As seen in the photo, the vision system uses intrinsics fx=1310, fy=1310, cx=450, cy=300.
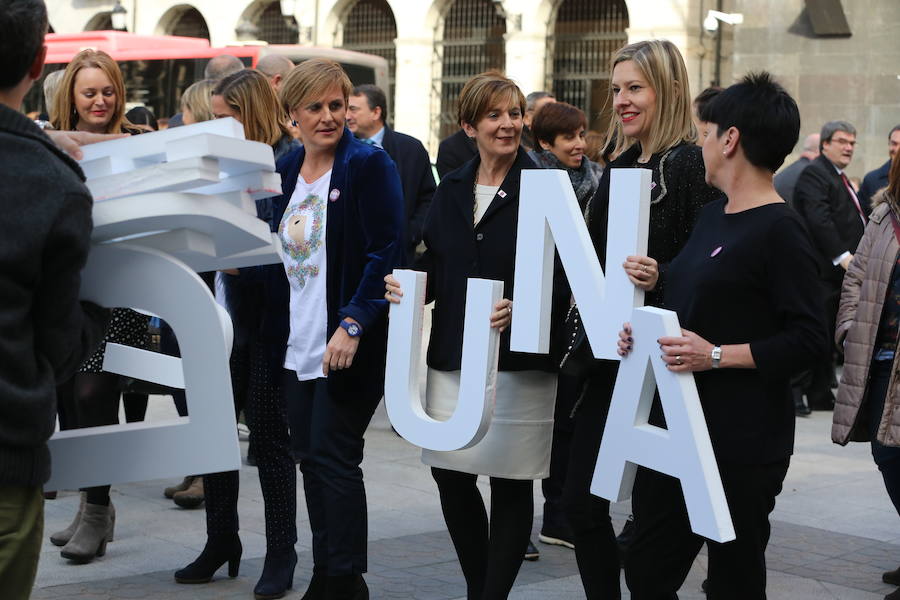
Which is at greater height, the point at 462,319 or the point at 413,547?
the point at 462,319

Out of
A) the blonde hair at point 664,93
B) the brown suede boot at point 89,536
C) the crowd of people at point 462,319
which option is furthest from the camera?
the brown suede boot at point 89,536

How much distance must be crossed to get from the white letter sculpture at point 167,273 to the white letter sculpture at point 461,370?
4.51ft

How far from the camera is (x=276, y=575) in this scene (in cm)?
505

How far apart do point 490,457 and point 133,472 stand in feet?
6.02

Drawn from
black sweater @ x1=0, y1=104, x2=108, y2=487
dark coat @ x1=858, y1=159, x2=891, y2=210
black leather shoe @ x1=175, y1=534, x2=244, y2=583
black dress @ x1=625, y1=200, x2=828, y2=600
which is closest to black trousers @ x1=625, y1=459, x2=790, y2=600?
black dress @ x1=625, y1=200, x2=828, y2=600

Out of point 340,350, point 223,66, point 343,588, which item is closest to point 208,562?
point 343,588

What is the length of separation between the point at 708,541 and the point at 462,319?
1335 millimetres

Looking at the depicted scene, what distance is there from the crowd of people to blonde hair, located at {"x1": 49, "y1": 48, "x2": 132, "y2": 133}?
0.01m

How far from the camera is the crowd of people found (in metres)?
2.49

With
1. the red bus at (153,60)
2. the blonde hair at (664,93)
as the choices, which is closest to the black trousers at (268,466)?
the blonde hair at (664,93)

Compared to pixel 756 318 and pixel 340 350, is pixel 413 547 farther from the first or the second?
pixel 756 318

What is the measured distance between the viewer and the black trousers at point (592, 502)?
4199 millimetres

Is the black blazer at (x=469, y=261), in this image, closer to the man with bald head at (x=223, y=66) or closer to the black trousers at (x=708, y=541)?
the black trousers at (x=708, y=541)

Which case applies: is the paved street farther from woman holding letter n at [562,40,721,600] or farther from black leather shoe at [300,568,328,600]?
woman holding letter n at [562,40,721,600]
